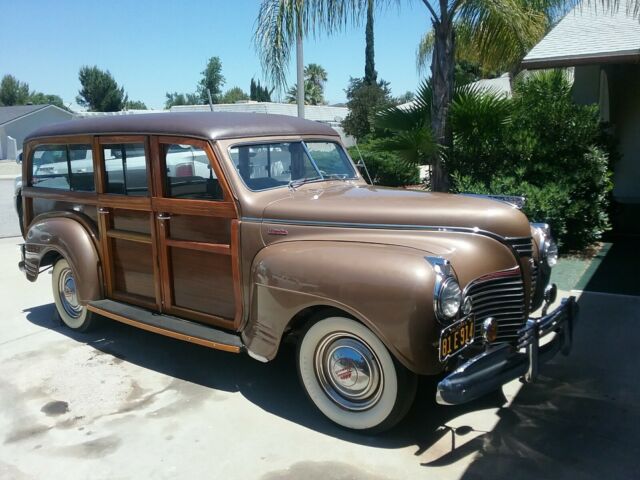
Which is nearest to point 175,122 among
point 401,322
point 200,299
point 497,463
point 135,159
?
point 135,159

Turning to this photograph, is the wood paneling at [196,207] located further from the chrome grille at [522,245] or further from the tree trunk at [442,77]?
the tree trunk at [442,77]

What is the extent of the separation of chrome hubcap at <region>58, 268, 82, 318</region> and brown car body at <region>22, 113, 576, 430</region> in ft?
1.04

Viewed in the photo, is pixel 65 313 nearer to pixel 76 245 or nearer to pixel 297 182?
pixel 76 245

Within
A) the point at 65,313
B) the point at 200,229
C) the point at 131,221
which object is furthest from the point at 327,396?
the point at 65,313

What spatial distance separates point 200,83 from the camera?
73938 millimetres

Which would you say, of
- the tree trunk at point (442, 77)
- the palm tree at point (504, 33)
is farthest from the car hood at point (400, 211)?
the palm tree at point (504, 33)

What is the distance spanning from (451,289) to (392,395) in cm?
74

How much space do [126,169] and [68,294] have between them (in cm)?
158

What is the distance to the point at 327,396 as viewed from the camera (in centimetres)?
362

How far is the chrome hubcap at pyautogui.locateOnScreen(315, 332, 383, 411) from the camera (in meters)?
3.38

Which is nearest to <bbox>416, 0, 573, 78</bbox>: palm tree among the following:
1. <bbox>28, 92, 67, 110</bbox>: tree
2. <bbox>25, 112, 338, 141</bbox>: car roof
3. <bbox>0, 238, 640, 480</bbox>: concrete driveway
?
<bbox>25, 112, 338, 141</bbox>: car roof

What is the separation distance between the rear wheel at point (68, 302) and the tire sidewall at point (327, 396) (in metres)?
2.61

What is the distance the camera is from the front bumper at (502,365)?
2943 mm

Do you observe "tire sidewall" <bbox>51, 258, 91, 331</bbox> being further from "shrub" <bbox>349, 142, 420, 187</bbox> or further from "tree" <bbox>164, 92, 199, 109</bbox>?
"tree" <bbox>164, 92, 199, 109</bbox>
